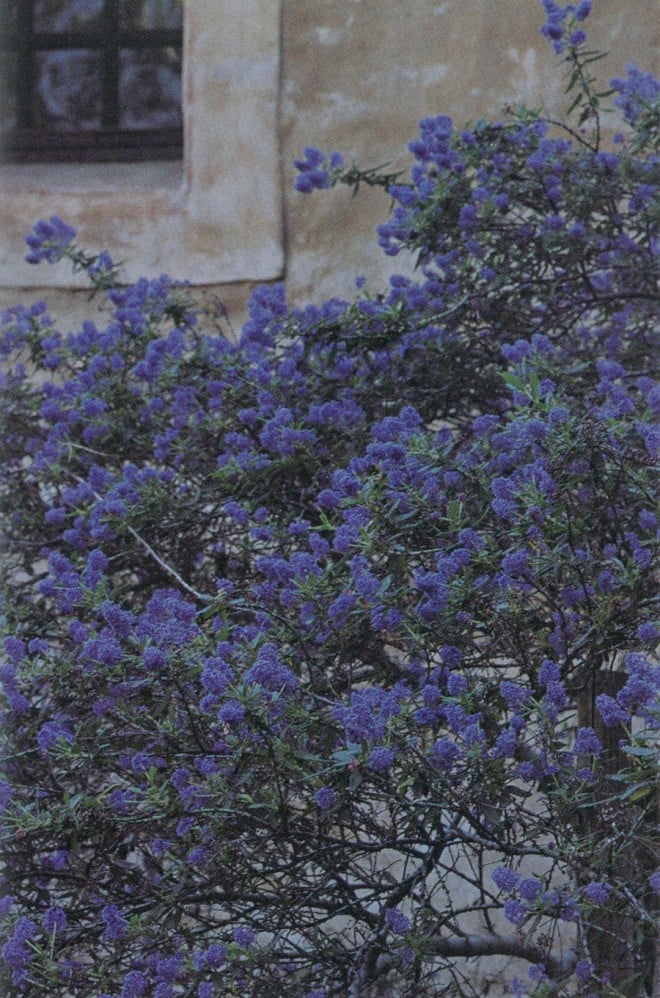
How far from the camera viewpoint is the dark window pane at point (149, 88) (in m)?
4.96

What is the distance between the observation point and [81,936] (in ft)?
7.21

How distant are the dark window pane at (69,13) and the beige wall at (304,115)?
1.78 feet

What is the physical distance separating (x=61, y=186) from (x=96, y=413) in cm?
170

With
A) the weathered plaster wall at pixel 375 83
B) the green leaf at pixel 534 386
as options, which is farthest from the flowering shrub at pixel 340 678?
the weathered plaster wall at pixel 375 83

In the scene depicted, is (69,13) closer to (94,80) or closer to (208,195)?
(94,80)

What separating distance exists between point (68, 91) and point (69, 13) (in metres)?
0.25

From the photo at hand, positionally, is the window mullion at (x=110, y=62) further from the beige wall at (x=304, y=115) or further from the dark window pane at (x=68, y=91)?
the beige wall at (x=304, y=115)

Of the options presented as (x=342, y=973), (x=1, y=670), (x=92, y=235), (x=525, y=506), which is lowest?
(x=342, y=973)

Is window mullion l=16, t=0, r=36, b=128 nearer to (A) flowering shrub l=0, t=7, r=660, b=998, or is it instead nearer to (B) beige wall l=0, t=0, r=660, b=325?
(B) beige wall l=0, t=0, r=660, b=325

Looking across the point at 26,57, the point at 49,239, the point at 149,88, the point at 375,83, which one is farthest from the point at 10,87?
the point at 49,239

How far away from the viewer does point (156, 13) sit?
497cm

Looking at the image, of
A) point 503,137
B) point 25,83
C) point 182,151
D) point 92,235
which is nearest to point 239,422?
point 503,137

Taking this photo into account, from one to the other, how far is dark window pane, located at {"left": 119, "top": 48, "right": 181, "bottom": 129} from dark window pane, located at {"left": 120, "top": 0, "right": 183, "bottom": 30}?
0.26ft

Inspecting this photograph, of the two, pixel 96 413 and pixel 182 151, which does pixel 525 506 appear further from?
pixel 182 151
